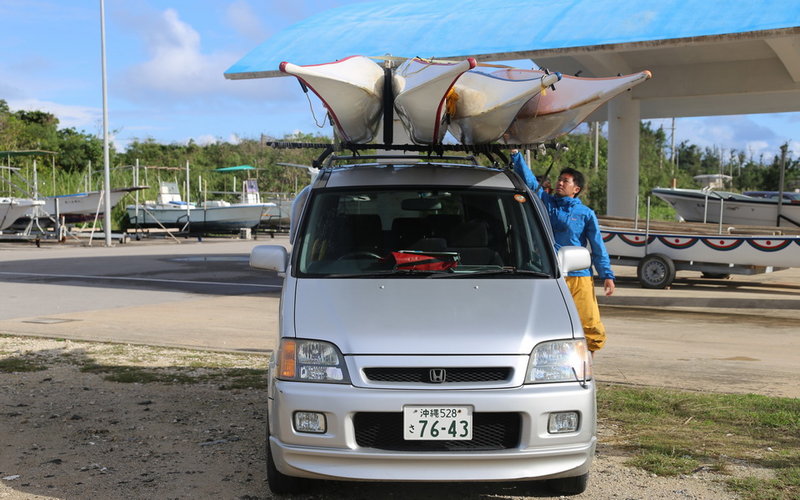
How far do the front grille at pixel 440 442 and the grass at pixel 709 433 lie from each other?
1442 millimetres

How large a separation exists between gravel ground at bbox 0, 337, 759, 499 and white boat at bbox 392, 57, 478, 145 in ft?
8.62

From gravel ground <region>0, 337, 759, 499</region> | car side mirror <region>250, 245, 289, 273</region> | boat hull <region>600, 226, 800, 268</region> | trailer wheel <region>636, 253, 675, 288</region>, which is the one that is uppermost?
car side mirror <region>250, 245, 289, 273</region>

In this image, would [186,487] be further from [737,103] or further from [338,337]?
[737,103]

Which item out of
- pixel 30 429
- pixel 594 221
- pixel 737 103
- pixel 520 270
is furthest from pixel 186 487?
pixel 737 103

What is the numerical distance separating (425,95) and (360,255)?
73.1 inches

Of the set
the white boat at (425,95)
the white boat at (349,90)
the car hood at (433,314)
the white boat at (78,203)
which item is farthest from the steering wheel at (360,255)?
the white boat at (78,203)

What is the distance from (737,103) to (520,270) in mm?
22111

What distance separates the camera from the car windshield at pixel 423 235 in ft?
18.3

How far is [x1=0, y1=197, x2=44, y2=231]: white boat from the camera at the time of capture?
3459cm

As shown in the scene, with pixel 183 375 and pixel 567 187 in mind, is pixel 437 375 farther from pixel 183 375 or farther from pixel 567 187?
pixel 183 375

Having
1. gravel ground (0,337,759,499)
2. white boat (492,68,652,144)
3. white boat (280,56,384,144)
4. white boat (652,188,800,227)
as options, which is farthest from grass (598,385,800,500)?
white boat (652,188,800,227)

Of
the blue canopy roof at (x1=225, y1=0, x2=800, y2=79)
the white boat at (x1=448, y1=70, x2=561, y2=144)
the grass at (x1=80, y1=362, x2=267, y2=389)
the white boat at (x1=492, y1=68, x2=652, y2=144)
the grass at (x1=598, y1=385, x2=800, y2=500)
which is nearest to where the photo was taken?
the grass at (x1=598, y1=385, x2=800, y2=500)

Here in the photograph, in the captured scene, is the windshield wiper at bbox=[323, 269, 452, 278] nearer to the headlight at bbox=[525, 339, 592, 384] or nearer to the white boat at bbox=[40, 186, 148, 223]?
the headlight at bbox=[525, 339, 592, 384]

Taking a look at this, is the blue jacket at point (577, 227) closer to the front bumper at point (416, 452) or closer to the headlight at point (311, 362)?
the front bumper at point (416, 452)
